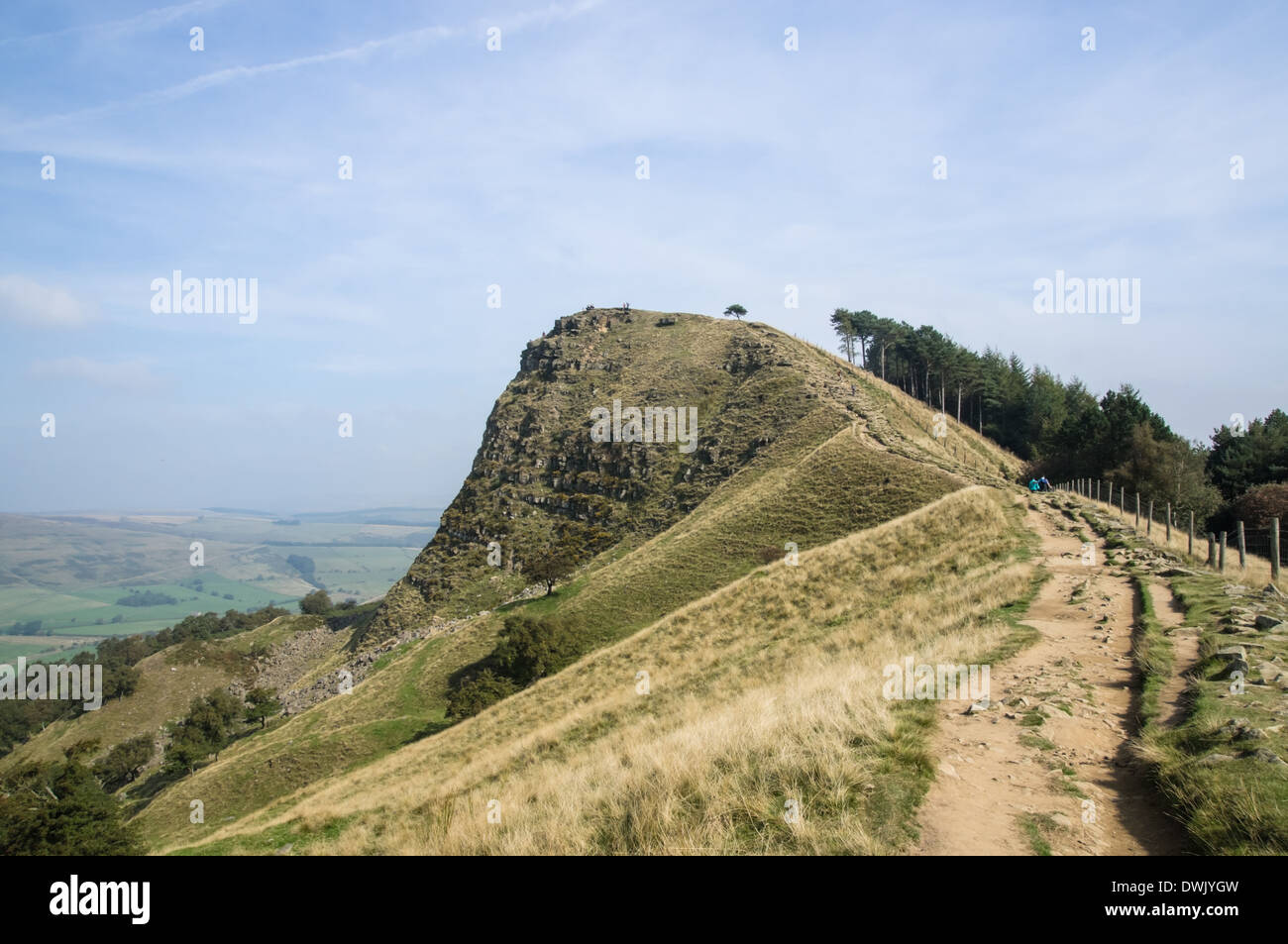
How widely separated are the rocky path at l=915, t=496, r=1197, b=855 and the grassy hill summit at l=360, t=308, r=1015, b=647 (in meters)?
35.5

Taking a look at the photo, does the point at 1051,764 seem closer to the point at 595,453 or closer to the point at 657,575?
the point at 657,575

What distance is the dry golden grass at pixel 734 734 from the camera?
23.1 feet

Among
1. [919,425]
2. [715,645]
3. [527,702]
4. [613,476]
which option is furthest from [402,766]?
[919,425]

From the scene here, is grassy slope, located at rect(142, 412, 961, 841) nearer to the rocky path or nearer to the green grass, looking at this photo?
the rocky path

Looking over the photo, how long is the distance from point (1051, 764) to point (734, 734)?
3856 mm

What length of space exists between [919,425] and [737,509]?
1480 inches

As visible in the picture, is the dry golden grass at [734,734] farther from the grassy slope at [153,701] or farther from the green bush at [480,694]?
the grassy slope at [153,701]

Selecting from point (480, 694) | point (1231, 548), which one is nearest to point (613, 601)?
point (480, 694)

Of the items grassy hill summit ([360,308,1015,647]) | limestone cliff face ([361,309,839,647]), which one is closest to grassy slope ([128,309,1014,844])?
grassy hill summit ([360,308,1015,647])

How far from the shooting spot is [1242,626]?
469 inches

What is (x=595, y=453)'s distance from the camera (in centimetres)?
7719

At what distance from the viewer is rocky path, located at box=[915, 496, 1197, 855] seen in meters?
6.02
